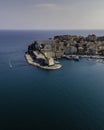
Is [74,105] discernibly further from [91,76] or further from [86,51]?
[86,51]

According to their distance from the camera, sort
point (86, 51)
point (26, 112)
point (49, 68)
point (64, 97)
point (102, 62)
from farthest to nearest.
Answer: point (86, 51), point (102, 62), point (49, 68), point (64, 97), point (26, 112)

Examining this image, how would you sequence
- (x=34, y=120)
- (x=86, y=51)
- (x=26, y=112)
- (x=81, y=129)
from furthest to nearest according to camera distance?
(x=86, y=51) → (x=26, y=112) → (x=34, y=120) → (x=81, y=129)

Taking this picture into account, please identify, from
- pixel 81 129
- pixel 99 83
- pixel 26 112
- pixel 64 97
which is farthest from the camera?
pixel 99 83

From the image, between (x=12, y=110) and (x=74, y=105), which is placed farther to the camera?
(x=74, y=105)

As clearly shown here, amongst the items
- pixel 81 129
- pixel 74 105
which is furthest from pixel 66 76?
pixel 81 129

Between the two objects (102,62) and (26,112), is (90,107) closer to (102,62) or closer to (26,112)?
(26,112)

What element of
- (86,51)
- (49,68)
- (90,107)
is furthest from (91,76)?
(86,51)
